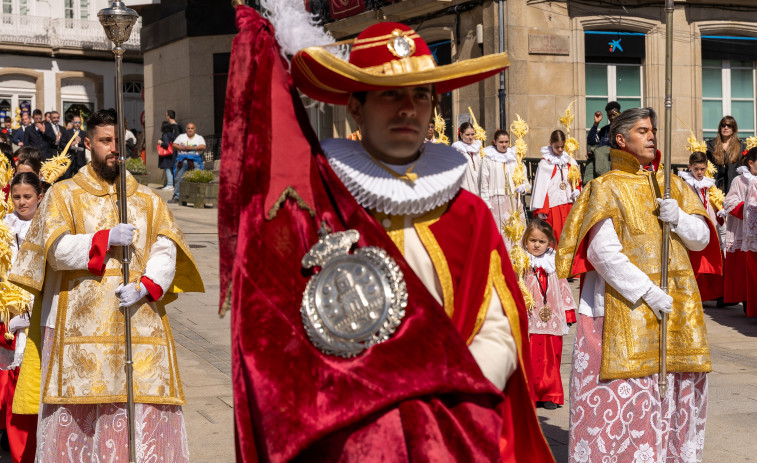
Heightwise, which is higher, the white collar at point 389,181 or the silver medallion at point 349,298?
the white collar at point 389,181

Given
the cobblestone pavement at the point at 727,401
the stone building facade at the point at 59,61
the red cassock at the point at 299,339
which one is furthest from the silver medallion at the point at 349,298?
the stone building facade at the point at 59,61

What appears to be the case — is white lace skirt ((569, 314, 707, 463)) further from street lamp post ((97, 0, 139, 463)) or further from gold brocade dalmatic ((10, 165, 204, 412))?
street lamp post ((97, 0, 139, 463))

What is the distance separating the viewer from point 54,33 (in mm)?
39969

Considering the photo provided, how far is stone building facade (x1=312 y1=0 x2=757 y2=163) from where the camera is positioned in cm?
1969

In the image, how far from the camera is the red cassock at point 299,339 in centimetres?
272

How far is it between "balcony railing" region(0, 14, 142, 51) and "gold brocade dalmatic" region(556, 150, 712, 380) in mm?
35657

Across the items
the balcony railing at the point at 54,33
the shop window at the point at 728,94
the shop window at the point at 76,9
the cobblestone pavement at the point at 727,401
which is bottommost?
the cobblestone pavement at the point at 727,401

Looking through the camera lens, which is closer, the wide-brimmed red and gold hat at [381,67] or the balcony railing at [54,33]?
the wide-brimmed red and gold hat at [381,67]

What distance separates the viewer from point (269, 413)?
271 centimetres

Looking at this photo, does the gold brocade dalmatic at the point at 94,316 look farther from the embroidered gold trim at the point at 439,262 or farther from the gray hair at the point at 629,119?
the embroidered gold trim at the point at 439,262

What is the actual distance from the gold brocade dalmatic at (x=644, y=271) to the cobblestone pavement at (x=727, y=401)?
3.79 feet

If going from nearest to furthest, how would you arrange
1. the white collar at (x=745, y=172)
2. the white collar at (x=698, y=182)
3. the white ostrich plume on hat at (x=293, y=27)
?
1. the white ostrich plume on hat at (x=293, y=27)
2. the white collar at (x=745, y=172)
3. the white collar at (x=698, y=182)

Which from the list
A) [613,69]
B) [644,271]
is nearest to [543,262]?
[644,271]

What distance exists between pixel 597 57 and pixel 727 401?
1371 centimetres
